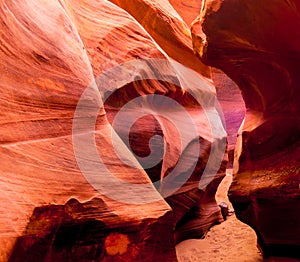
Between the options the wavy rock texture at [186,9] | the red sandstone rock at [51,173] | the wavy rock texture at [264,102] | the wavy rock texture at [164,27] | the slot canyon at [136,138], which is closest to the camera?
the red sandstone rock at [51,173]

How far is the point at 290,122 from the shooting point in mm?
4434

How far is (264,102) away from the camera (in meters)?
4.90

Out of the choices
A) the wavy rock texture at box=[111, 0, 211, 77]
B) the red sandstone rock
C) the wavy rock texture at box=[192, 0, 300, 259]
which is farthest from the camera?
the wavy rock texture at box=[111, 0, 211, 77]

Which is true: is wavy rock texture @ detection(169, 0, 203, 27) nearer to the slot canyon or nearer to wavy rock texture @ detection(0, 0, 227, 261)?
the slot canyon

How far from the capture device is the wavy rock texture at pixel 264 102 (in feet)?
13.2

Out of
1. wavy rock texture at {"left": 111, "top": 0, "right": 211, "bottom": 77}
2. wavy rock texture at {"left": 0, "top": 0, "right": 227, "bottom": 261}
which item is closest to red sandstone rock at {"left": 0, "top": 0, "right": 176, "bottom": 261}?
wavy rock texture at {"left": 0, "top": 0, "right": 227, "bottom": 261}

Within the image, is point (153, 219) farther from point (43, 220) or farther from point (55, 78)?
point (55, 78)

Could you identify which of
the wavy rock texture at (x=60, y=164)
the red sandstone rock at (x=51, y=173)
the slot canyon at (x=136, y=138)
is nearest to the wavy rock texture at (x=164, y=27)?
the slot canyon at (x=136, y=138)

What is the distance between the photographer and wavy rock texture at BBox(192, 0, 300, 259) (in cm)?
402

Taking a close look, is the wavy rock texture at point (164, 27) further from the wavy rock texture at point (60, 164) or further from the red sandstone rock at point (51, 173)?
the red sandstone rock at point (51, 173)

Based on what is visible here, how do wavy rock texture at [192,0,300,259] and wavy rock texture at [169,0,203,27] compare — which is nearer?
wavy rock texture at [192,0,300,259]

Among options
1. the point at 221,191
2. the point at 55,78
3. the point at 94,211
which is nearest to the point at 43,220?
the point at 94,211

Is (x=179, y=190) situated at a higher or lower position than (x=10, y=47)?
lower

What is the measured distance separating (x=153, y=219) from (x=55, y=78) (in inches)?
67.5
